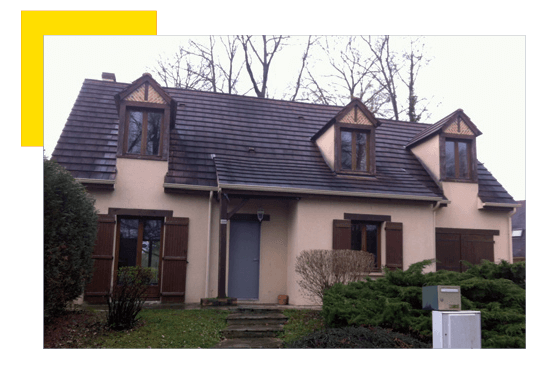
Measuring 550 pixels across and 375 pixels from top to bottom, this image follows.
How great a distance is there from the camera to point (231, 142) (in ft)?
38.1

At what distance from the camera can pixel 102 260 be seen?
Answer: 943 cm

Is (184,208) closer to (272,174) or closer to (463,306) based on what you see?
(272,174)

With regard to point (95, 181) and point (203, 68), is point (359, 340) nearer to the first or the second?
point (95, 181)

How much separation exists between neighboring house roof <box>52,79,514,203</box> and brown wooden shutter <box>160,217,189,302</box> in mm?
937

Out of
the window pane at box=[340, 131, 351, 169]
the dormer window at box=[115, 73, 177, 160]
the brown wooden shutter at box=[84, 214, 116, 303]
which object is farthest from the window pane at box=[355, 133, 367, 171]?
the brown wooden shutter at box=[84, 214, 116, 303]

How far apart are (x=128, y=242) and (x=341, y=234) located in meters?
4.60

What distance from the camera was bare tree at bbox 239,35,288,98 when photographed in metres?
15.0

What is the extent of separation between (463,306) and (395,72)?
10966 millimetres

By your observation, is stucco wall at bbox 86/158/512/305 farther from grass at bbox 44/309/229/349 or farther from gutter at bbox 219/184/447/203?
grass at bbox 44/309/229/349

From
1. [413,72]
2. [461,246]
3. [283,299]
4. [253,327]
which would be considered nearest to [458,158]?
[461,246]

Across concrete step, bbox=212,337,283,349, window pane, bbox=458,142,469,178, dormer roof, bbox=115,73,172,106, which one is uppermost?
dormer roof, bbox=115,73,172,106

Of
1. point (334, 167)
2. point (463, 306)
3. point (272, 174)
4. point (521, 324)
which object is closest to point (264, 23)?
point (463, 306)
